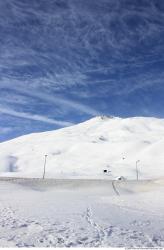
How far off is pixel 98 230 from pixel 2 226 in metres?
5.85

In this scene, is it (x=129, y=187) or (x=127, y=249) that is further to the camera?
(x=129, y=187)

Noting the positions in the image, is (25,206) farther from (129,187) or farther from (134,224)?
(129,187)

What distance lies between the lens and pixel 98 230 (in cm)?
2227

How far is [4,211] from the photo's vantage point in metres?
27.7

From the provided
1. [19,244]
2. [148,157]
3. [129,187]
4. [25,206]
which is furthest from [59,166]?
[19,244]

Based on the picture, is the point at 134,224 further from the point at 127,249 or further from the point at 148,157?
the point at 148,157

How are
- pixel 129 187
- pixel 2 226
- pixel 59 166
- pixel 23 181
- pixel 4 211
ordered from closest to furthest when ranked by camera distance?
pixel 2 226
pixel 4 211
pixel 23 181
pixel 129 187
pixel 59 166

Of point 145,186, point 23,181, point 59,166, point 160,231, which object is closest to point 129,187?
point 145,186

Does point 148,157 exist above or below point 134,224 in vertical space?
above

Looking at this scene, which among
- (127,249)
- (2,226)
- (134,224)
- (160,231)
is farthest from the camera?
(134,224)

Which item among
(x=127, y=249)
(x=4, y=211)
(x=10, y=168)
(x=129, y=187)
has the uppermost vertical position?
(x=10, y=168)

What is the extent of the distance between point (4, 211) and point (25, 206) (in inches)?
150

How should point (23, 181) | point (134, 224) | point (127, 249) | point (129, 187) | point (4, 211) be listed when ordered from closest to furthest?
1. point (127, 249)
2. point (134, 224)
3. point (4, 211)
4. point (23, 181)
5. point (129, 187)

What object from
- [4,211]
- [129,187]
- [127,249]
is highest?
[129,187]
